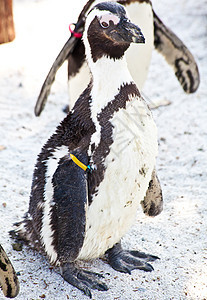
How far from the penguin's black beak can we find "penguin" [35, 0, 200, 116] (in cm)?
99

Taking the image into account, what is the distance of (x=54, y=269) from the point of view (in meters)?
2.01

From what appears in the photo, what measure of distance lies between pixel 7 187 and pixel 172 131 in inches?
63.9

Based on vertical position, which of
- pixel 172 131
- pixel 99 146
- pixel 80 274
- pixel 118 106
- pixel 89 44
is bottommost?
pixel 172 131

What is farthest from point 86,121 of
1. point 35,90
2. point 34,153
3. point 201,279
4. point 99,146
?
point 35,90

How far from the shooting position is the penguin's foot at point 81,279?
6.15 ft

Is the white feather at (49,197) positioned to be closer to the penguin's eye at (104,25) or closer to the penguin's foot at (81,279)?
the penguin's foot at (81,279)

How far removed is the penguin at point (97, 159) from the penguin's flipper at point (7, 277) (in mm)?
270

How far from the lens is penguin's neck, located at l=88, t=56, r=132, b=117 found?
175cm

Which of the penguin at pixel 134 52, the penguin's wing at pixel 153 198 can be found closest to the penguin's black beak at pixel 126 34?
the penguin's wing at pixel 153 198

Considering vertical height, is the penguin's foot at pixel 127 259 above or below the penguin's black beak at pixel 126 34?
below

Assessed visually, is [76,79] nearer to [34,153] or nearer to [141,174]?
[34,153]

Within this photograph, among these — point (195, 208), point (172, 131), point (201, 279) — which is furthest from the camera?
point (172, 131)

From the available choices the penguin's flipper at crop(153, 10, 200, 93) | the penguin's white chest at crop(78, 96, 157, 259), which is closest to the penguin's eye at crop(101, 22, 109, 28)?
the penguin's white chest at crop(78, 96, 157, 259)

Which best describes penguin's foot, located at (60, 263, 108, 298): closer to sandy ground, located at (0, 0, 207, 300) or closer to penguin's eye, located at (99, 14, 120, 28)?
sandy ground, located at (0, 0, 207, 300)
